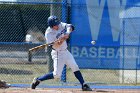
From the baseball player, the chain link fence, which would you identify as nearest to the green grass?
the chain link fence

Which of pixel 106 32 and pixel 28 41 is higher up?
pixel 106 32

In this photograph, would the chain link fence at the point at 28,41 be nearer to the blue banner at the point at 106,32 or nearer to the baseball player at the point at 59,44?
the blue banner at the point at 106,32

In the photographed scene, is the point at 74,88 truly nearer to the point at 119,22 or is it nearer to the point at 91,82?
the point at 91,82

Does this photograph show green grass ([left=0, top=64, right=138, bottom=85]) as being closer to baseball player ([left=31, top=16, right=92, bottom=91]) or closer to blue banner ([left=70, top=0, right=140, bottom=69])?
blue banner ([left=70, top=0, right=140, bottom=69])

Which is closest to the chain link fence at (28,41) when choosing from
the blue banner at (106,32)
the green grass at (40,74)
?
the green grass at (40,74)

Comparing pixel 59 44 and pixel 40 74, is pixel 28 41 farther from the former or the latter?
pixel 59 44

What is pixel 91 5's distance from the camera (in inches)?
517

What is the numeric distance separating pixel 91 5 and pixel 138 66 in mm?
2170

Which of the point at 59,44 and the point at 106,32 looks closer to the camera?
the point at 59,44

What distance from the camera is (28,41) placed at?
1573cm

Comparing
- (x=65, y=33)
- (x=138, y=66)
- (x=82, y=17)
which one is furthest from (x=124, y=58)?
(x=65, y=33)

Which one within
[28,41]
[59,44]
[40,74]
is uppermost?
[59,44]

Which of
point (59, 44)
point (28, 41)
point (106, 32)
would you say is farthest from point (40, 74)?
point (59, 44)

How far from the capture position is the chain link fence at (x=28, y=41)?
43.7 ft
